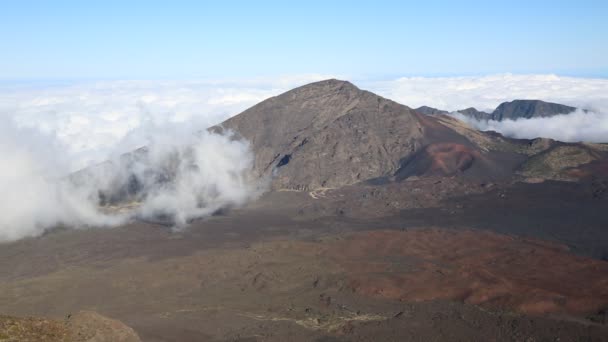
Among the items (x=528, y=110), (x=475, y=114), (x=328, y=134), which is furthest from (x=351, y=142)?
(x=528, y=110)

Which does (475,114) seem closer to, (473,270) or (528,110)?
(528,110)

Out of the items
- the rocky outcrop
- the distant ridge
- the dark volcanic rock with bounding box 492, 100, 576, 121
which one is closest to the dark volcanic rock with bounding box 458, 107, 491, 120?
the distant ridge

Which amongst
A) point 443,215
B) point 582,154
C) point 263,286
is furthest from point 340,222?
point 582,154

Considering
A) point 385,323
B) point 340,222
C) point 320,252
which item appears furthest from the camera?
point 340,222

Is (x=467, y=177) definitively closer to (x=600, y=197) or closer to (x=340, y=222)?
(x=600, y=197)

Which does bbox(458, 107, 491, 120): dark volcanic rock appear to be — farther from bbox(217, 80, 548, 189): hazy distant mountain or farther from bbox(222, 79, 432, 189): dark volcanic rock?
bbox(222, 79, 432, 189): dark volcanic rock

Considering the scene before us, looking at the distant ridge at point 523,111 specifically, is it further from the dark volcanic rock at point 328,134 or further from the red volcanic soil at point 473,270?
the red volcanic soil at point 473,270

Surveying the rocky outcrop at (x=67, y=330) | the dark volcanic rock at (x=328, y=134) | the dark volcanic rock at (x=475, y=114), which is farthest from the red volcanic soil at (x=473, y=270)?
the dark volcanic rock at (x=475, y=114)
